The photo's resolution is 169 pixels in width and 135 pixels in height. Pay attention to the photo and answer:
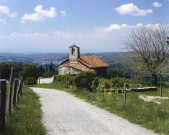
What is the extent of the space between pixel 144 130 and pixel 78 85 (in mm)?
13050

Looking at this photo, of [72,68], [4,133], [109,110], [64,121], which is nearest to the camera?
[4,133]

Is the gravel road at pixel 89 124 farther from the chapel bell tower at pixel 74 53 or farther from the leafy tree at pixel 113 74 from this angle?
the leafy tree at pixel 113 74

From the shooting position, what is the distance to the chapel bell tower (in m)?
48.3

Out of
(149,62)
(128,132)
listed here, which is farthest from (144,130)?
(149,62)

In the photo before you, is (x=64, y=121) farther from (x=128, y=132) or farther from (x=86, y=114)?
(x=128, y=132)

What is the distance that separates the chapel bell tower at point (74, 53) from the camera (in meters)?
Answer: 48.3

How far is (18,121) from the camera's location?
325 inches

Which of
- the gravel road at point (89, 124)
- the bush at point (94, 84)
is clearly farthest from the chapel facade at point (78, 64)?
the gravel road at point (89, 124)

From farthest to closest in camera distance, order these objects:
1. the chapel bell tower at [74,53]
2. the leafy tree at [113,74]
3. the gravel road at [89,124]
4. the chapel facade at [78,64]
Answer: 1. the leafy tree at [113,74]
2. the chapel bell tower at [74,53]
3. the chapel facade at [78,64]
4. the gravel road at [89,124]

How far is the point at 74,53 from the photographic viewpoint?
48.8 meters

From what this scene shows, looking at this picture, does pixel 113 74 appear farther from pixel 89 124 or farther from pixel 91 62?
pixel 89 124

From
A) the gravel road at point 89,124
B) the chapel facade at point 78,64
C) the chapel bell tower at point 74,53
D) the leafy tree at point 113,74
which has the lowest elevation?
the gravel road at point 89,124

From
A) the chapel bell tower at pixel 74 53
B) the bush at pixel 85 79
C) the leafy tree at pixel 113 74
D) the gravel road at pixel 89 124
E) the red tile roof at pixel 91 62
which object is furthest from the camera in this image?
the leafy tree at pixel 113 74

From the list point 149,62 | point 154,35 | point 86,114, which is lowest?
point 86,114
